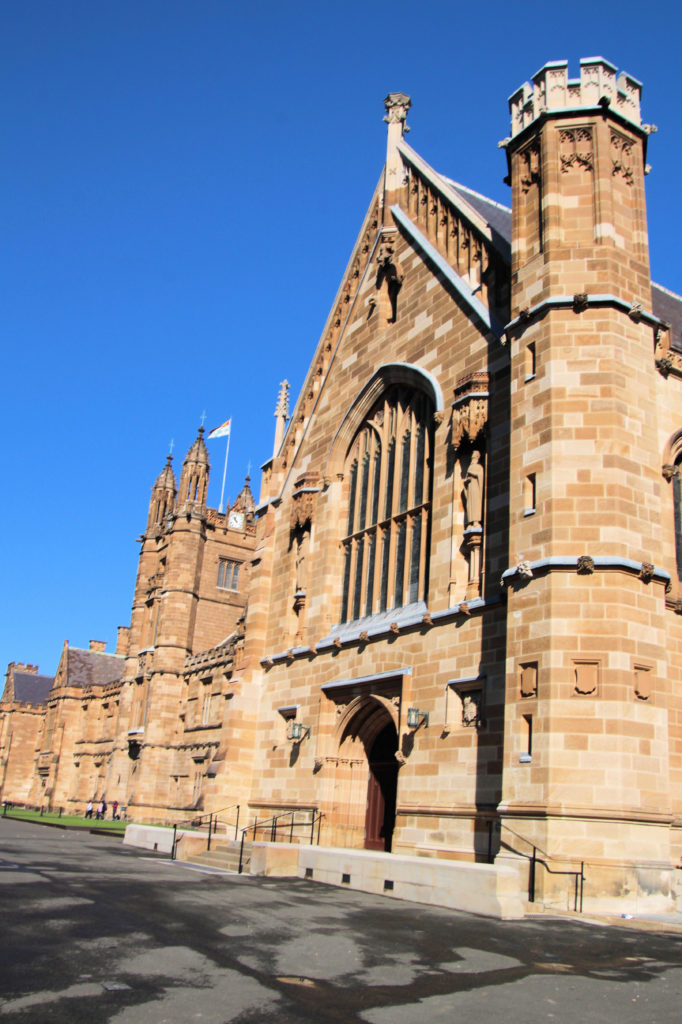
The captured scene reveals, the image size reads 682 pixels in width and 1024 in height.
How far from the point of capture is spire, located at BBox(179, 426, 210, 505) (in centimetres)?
6122

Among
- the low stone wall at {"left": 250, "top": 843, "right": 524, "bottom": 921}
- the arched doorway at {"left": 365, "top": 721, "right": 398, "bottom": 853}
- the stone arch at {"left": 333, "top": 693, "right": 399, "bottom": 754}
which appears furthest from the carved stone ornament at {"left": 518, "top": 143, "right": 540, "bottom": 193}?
the low stone wall at {"left": 250, "top": 843, "right": 524, "bottom": 921}

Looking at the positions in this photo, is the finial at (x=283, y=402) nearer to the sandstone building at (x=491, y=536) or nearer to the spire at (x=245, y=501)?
the sandstone building at (x=491, y=536)

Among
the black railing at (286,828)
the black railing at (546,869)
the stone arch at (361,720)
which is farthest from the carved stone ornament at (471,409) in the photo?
the black railing at (286,828)

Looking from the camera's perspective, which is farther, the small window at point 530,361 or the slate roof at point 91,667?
the slate roof at point 91,667

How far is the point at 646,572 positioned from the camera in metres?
14.8

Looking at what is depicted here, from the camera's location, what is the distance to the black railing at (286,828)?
21219 mm

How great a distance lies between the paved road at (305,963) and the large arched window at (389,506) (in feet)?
30.3

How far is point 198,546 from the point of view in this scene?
195 feet

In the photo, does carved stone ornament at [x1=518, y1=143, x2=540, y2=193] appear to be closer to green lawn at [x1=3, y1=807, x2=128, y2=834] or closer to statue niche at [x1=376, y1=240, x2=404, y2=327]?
statue niche at [x1=376, y1=240, x2=404, y2=327]

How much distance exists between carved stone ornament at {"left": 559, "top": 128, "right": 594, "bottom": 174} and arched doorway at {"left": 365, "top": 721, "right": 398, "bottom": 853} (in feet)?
42.5

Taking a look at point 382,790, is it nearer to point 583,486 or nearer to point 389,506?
point 389,506

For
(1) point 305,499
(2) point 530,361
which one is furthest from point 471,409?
(1) point 305,499

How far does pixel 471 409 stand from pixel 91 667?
229 feet

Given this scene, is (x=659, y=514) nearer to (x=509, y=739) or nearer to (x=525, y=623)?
(x=525, y=623)
